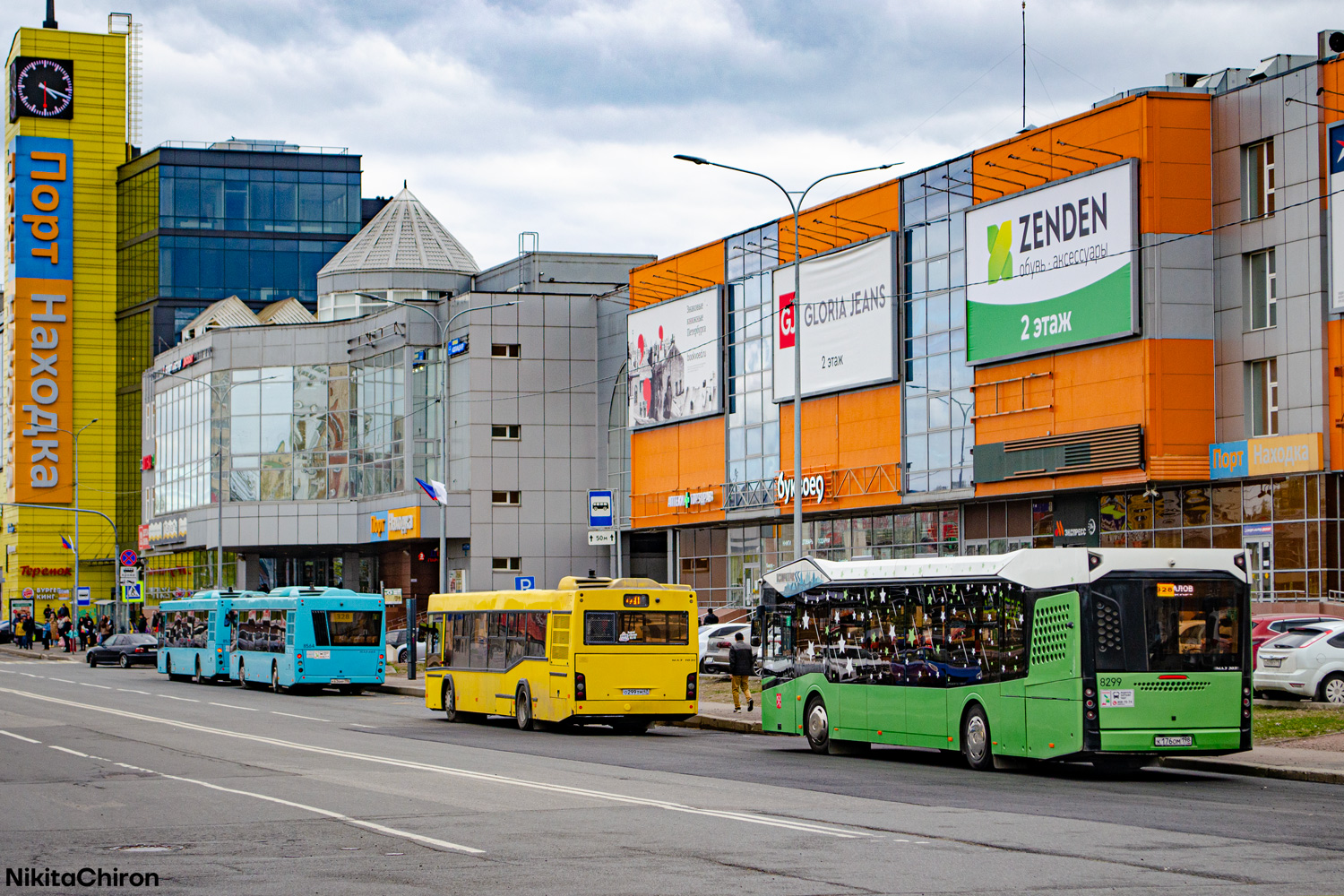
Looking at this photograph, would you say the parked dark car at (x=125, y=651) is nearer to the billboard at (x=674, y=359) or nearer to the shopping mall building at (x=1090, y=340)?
the billboard at (x=674, y=359)

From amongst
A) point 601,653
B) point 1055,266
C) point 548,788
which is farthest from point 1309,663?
point 1055,266

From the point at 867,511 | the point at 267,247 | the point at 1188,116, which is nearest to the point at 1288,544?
the point at 1188,116

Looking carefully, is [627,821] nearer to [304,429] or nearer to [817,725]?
[817,725]

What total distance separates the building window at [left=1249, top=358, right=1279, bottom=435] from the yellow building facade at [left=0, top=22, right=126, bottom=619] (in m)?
81.6

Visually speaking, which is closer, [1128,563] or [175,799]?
[175,799]

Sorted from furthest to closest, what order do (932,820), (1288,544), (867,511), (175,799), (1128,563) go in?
1. (867,511)
2. (1288,544)
3. (1128,563)
4. (175,799)
5. (932,820)

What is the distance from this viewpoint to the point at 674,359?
207ft

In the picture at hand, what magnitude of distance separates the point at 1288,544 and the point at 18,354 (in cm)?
8650

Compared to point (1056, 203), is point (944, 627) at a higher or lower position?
lower

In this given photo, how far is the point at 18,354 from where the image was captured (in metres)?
105

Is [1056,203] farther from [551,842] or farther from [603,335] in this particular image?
[551,842]

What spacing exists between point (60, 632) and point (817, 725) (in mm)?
76073

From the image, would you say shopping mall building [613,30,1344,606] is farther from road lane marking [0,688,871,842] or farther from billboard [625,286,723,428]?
road lane marking [0,688,871,842]

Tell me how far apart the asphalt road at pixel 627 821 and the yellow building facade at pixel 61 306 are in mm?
84900
